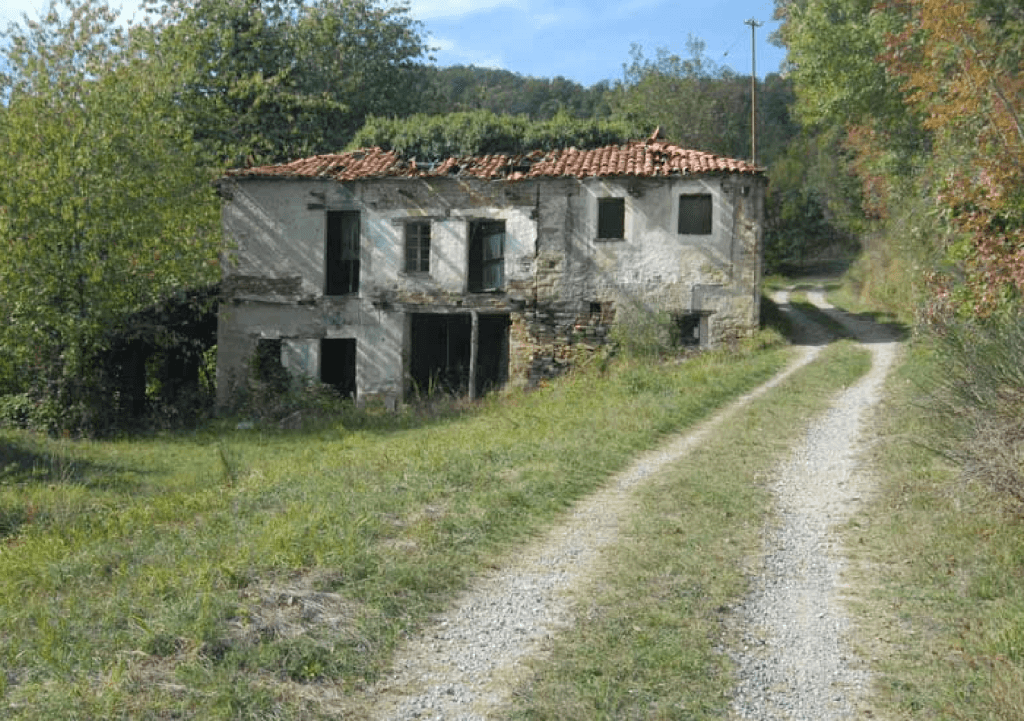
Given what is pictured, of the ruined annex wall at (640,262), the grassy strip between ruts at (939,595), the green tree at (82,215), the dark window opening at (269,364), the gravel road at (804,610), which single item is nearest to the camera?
the grassy strip between ruts at (939,595)

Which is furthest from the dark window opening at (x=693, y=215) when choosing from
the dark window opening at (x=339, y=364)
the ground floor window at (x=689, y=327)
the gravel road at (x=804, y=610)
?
the gravel road at (x=804, y=610)

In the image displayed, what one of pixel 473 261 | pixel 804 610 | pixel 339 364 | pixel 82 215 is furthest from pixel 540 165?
pixel 804 610

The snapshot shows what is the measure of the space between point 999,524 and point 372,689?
4.78 meters

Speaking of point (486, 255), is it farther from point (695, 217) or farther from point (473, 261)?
point (695, 217)

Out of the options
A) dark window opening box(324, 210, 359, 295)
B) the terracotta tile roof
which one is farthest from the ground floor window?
dark window opening box(324, 210, 359, 295)

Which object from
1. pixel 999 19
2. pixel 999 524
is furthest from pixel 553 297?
pixel 999 524

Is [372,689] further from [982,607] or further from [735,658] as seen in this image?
[982,607]

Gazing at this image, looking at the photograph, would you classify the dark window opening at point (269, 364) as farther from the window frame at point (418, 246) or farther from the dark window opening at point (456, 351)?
the window frame at point (418, 246)

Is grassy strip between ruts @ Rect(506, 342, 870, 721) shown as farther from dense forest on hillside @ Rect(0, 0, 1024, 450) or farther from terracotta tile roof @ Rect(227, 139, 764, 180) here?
terracotta tile roof @ Rect(227, 139, 764, 180)

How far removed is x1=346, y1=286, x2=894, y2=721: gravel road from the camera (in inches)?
174

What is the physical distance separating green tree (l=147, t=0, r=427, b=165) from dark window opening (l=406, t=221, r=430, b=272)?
376 inches

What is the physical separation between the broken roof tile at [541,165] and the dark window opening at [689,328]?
10.3 feet

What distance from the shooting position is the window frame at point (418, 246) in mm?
20797

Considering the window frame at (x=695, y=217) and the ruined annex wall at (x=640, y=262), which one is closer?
the ruined annex wall at (x=640, y=262)
